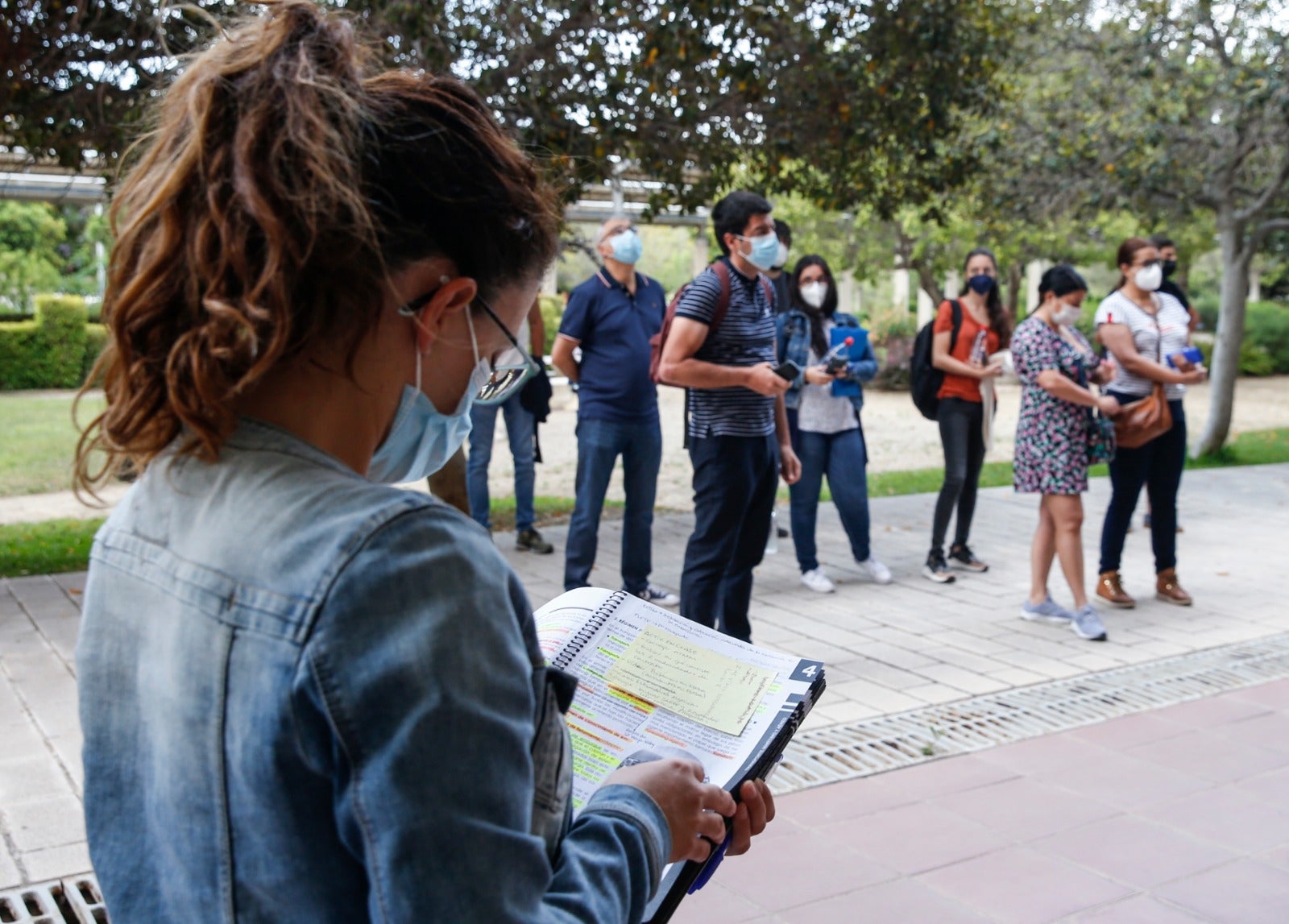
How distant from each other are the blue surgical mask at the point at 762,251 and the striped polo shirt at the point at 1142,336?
265cm

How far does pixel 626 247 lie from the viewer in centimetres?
675

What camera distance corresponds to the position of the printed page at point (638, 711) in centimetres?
157

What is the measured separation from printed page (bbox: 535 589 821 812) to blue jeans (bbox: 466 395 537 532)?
6.34 metres

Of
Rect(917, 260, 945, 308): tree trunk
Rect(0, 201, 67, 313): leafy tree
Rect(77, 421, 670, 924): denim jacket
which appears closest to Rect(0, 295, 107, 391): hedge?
Rect(0, 201, 67, 313): leafy tree

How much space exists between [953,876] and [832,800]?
616mm

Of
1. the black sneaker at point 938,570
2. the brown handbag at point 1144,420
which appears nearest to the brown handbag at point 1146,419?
the brown handbag at point 1144,420

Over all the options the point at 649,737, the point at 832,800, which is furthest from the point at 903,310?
the point at 649,737

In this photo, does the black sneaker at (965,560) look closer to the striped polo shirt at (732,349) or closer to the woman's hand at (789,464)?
the woman's hand at (789,464)

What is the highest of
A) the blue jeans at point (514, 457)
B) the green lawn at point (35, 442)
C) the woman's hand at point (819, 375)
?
the woman's hand at point (819, 375)

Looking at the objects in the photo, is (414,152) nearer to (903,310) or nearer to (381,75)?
(381,75)

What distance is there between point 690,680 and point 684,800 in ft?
0.94

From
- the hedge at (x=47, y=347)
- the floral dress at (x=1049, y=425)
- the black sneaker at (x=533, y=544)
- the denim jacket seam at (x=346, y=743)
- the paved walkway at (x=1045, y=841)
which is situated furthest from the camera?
the hedge at (x=47, y=347)

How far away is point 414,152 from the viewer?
3.87 feet

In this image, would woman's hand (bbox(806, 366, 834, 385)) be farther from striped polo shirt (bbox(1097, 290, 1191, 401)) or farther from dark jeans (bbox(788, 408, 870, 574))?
striped polo shirt (bbox(1097, 290, 1191, 401))
